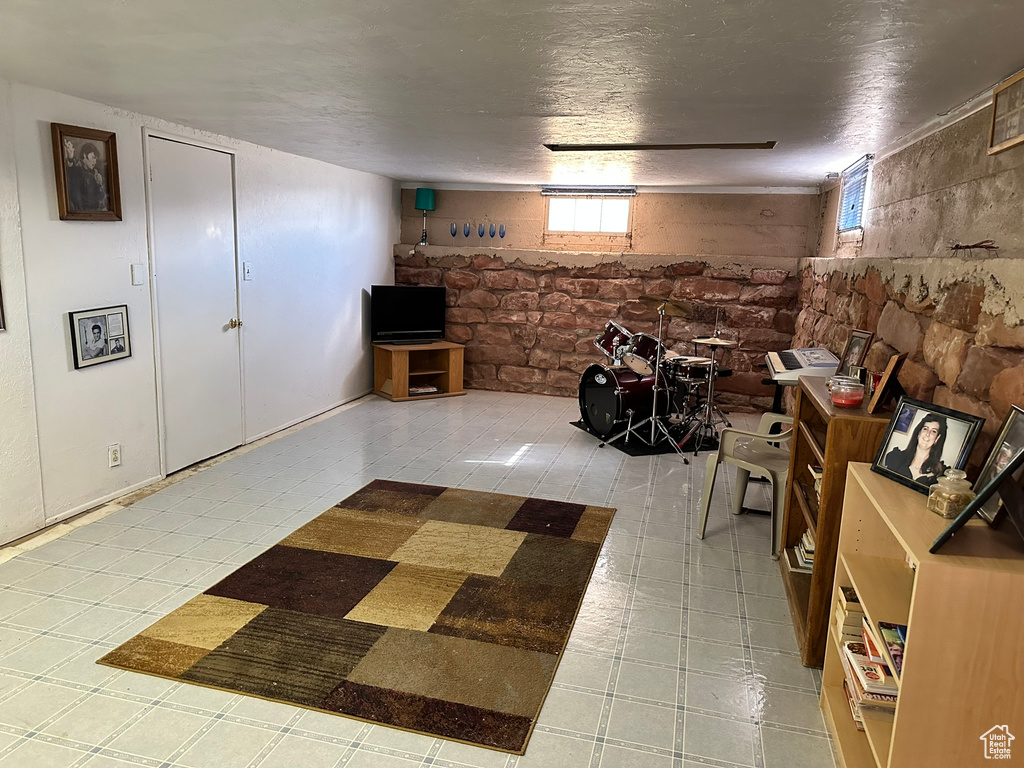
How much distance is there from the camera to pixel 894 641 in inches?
70.2

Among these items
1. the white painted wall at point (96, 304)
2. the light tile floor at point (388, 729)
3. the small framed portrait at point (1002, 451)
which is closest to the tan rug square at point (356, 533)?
the light tile floor at point (388, 729)

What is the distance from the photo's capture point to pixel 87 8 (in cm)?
201

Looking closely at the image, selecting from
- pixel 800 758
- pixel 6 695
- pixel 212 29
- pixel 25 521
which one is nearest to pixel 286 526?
pixel 25 521

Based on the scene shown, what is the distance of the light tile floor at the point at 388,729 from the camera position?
2002 millimetres

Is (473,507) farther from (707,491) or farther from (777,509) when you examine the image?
(777,509)

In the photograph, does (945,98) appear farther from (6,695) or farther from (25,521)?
(25,521)

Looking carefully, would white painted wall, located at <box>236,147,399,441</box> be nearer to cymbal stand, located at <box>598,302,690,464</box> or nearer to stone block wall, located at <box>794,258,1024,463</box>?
cymbal stand, located at <box>598,302,690,464</box>

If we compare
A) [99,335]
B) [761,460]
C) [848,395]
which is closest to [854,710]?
[848,395]

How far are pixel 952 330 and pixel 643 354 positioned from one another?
2.97 meters

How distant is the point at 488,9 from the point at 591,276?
497cm

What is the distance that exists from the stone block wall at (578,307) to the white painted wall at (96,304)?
187 centimetres

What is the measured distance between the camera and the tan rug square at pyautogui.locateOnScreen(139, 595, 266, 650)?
98.5 inches

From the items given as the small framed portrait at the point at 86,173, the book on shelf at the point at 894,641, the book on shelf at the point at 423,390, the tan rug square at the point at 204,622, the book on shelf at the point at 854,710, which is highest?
the small framed portrait at the point at 86,173

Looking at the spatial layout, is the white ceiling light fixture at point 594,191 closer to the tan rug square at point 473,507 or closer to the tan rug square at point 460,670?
the tan rug square at point 473,507
